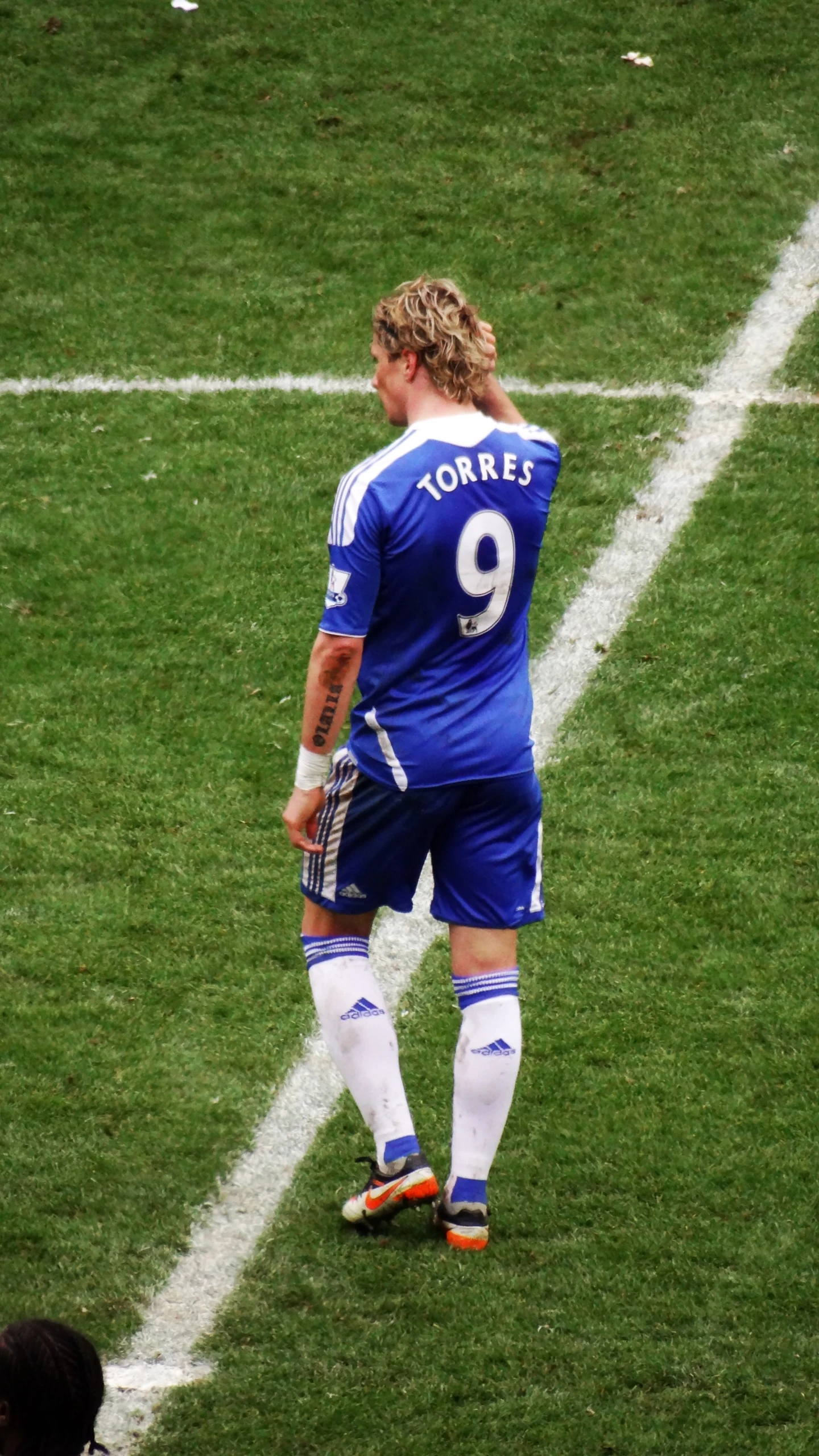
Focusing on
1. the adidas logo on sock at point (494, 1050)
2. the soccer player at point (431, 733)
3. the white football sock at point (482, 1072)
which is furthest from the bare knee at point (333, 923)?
the adidas logo on sock at point (494, 1050)

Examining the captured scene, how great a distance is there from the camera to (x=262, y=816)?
5.82 metres

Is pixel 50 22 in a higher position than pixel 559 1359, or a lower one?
higher

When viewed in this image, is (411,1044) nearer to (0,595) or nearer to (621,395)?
(0,595)

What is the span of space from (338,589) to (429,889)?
2.06 meters

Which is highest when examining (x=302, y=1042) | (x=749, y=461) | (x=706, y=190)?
(x=706, y=190)

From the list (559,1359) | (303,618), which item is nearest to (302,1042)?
(559,1359)

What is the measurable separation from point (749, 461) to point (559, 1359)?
14.5 ft

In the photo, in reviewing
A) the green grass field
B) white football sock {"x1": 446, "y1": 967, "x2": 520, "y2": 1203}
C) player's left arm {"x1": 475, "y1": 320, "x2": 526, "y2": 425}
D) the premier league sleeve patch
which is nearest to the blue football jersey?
the premier league sleeve patch

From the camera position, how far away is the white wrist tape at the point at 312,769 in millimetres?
3922

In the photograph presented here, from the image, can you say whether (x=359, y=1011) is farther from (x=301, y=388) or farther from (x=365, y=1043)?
(x=301, y=388)

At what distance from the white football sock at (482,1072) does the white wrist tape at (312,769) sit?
1.95 feet

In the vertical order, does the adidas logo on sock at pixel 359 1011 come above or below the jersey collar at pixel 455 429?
below

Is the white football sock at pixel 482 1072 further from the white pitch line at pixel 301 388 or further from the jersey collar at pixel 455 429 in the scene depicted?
the white pitch line at pixel 301 388

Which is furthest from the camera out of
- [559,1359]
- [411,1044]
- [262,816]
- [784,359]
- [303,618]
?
[784,359]
